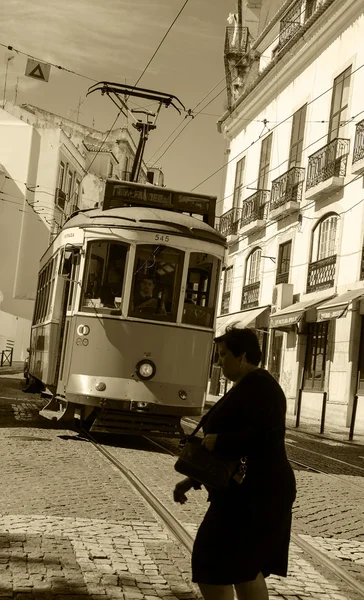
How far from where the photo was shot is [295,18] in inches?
1150

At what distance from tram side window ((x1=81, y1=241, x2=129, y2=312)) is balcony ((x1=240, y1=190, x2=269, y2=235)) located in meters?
17.7

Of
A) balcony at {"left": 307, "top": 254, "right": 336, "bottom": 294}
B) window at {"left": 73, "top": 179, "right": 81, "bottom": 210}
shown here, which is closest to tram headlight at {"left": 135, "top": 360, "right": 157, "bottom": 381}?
balcony at {"left": 307, "top": 254, "right": 336, "bottom": 294}

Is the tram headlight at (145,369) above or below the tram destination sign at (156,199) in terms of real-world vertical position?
below

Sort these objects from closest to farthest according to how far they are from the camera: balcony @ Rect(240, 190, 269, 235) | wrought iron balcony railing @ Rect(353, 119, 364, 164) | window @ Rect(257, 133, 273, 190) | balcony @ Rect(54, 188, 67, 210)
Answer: wrought iron balcony railing @ Rect(353, 119, 364, 164)
balcony @ Rect(240, 190, 269, 235)
window @ Rect(257, 133, 273, 190)
balcony @ Rect(54, 188, 67, 210)

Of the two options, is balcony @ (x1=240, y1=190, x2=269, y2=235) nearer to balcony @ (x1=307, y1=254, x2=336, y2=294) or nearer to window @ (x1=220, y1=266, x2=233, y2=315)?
window @ (x1=220, y1=266, x2=233, y2=315)

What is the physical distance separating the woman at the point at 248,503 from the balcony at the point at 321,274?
20485mm

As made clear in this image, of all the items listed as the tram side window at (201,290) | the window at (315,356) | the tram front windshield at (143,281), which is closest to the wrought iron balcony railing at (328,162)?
the window at (315,356)

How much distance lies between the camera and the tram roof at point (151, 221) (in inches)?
489

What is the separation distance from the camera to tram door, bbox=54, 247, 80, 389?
42.2ft

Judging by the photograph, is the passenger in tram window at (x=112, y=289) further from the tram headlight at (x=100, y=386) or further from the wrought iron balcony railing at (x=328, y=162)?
the wrought iron balcony railing at (x=328, y=162)

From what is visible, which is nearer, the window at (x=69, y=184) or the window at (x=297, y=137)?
the window at (x=297, y=137)

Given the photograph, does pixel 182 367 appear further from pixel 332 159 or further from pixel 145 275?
pixel 332 159

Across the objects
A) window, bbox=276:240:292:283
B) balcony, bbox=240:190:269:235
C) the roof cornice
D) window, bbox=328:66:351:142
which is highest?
the roof cornice

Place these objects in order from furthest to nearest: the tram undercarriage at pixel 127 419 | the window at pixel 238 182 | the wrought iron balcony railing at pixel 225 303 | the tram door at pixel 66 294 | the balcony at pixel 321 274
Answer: the wrought iron balcony railing at pixel 225 303, the window at pixel 238 182, the balcony at pixel 321 274, the tram door at pixel 66 294, the tram undercarriage at pixel 127 419
